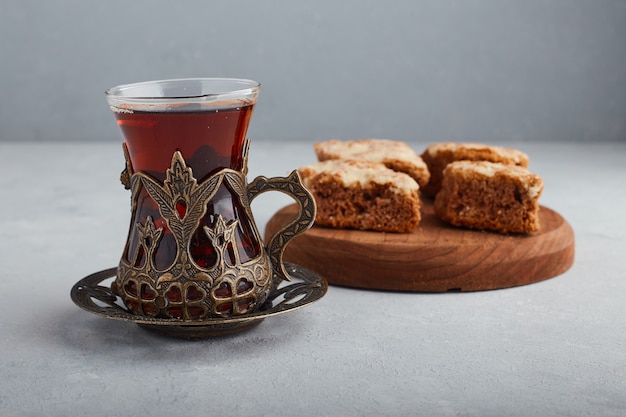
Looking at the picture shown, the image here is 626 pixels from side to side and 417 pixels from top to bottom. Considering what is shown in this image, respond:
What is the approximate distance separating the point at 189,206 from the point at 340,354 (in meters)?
0.32

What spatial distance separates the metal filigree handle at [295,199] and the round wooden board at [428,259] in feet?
1.01

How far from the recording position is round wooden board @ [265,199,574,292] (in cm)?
164

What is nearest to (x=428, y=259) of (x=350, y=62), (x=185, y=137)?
(x=185, y=137)

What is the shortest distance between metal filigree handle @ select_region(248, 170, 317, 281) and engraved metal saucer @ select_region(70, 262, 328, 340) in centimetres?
5

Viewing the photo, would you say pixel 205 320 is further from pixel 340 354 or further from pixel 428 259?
pixel 428 259

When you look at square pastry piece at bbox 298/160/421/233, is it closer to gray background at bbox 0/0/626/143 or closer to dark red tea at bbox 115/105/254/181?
dark red tea at bbox 115/105/254/181

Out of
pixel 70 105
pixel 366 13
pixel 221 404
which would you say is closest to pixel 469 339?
pixel 221 404

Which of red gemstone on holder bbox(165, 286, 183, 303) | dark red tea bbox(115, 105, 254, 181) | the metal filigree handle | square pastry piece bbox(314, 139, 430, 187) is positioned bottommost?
red gemstone on holder bbox(165, 286, 183, 303)

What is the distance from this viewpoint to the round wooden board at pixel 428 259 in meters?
1.64

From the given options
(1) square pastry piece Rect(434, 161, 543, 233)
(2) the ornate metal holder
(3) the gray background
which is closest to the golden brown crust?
(1) square pastry piece Rect(434, 161, 543, 233)

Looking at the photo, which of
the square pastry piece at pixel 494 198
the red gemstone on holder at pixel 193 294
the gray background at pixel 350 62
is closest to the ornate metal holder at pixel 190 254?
the red gemstone on holder at pixel 193 294

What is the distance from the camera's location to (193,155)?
125 cm

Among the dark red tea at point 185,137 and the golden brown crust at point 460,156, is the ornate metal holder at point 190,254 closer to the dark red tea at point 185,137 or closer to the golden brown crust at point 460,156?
the dark red tea at point 185,137

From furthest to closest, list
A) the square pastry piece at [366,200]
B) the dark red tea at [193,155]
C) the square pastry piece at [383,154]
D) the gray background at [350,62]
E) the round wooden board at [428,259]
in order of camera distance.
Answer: the gray background at [350,62]
the square pastry piece at [383,154]
the square pastry piece at [366,200]
the round wooden board at [428,259]
the dark red tea at [193,155]
